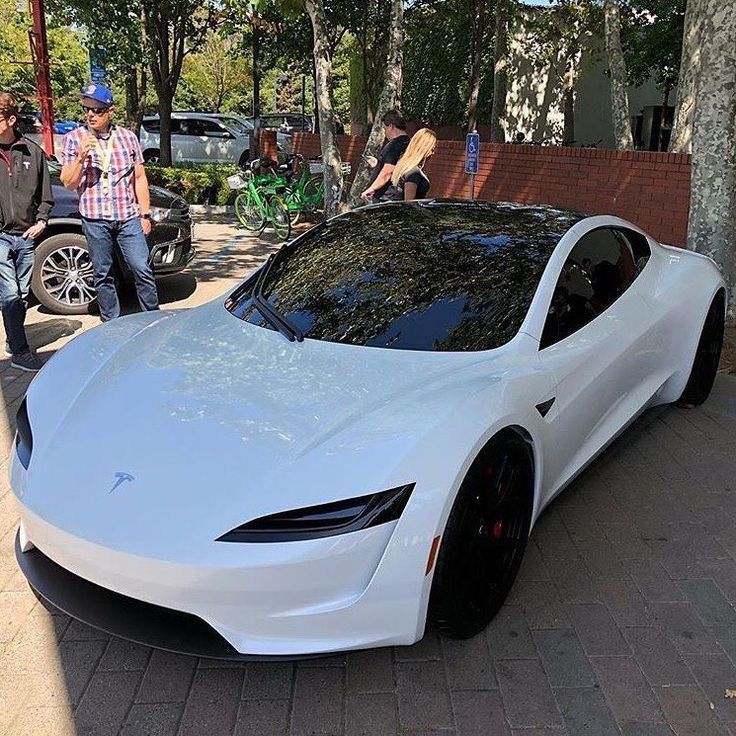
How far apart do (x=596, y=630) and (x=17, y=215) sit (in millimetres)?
4230

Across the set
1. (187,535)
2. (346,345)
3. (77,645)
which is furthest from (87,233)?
(187,535)

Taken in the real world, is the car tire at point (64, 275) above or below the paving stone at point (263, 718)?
above

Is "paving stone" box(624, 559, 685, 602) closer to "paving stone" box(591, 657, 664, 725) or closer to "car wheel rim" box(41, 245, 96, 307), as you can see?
"paving stone" box(591, 657, 664, 725)

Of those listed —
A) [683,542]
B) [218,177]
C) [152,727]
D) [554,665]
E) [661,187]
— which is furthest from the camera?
[218,177]

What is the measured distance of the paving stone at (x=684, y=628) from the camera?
2.62m

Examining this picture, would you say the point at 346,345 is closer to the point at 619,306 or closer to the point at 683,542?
the point at 619,306

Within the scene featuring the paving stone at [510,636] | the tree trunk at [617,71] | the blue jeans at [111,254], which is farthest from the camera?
the tree trunk at [617,71]

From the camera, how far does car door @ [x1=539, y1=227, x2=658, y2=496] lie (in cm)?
301

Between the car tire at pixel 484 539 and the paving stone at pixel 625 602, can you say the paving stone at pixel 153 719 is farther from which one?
the paving stone at pixel 625 602

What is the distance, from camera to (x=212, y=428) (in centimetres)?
244

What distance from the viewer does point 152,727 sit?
2221 mm

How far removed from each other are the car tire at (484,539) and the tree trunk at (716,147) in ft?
13.6

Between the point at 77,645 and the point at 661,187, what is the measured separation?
8.19 m

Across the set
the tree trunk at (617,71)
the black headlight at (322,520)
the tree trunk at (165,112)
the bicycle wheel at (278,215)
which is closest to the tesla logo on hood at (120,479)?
the black headlight at (322,520)
